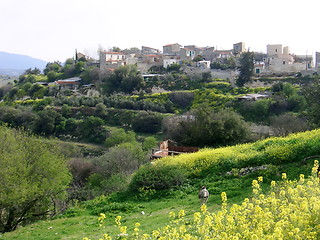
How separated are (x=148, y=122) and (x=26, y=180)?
114 ft

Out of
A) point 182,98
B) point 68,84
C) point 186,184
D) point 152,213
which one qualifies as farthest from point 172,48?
point 152,213

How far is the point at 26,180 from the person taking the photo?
50.0 ft

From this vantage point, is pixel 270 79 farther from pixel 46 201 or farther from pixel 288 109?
pixel 46 201

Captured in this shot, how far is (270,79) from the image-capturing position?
62.4 meters

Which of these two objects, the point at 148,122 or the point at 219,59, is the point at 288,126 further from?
the point at 219,59

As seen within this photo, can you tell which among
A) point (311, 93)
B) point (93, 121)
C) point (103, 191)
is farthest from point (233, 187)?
point (93, 121)

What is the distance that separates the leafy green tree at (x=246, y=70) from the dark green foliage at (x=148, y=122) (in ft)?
56.1

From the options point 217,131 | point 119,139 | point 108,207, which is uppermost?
point 217,131

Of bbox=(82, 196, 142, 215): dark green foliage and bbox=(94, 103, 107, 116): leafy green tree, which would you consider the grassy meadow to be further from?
bbox=(94, 103, 107, 116): leafy green tree

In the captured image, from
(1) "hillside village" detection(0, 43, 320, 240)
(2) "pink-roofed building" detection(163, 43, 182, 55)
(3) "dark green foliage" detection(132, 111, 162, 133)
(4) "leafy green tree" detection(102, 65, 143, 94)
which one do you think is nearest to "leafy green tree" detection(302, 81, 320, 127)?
(1) "hillside village" detection(0, 43, 320, 240)

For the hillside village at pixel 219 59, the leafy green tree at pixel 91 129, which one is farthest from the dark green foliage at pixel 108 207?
the hillside village at pixel 219 59

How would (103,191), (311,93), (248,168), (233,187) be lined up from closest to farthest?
(233,187), (248,168), (103,191), (311,93)

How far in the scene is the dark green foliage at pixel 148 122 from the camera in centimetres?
4966

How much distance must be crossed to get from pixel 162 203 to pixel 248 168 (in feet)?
13.0
